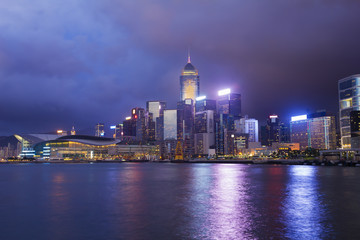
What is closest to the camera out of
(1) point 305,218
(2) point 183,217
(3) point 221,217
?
(1) point 305,218

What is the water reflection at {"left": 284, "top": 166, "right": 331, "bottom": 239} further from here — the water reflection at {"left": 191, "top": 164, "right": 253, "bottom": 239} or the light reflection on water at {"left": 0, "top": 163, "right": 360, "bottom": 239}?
the water reflection at {"left": 191, "top": 164, "right": 253, "bottom": 239}

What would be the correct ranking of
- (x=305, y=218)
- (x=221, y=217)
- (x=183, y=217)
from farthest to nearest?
(x=183, y=217) → (x=221, y=217) → (x=305, y=218)

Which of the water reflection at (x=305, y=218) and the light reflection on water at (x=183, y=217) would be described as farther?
the light reflection on water at (x=183, y=217)

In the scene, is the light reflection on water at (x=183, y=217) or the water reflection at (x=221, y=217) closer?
the water reflection at (x=221, y=217)

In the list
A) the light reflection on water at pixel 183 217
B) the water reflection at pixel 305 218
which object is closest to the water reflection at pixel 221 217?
the light reflection on water at pixel 183 217

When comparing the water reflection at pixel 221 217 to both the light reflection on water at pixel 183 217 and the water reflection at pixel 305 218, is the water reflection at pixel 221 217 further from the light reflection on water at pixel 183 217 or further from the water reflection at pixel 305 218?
the water reflection at pixel 305 218

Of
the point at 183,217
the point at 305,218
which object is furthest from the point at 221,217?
the point at 305,218

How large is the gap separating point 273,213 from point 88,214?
15484 millimetres

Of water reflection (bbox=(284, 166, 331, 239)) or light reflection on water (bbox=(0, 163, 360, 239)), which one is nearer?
water reflection (bbox=(284, 166, 331, 239))

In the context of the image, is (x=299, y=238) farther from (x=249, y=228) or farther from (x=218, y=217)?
(x=218, y=217)

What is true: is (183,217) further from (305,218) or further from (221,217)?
(305,218)

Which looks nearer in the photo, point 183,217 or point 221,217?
point 221,217

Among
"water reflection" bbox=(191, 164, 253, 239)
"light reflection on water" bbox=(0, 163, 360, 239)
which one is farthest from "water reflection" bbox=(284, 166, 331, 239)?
"water reflection" bbox=(191, 164, 253, 239)

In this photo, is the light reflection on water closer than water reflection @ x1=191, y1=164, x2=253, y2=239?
No
